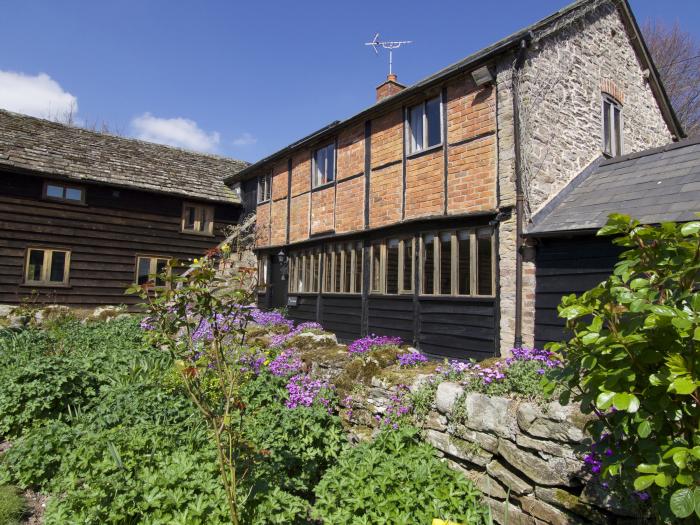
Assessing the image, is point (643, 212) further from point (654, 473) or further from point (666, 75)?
point (666, 75)

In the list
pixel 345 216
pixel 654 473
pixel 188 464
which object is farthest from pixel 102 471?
pixel 345 216

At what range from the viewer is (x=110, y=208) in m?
16.4

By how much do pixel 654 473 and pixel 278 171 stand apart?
1432cm

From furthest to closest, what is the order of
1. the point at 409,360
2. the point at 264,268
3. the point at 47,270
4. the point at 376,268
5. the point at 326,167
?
the point at 264,268 → the point at 47,270 → the point at 326,167 → the point at 376,268 → the point at 409,360

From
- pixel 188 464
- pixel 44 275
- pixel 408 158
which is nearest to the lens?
pixel 188 464

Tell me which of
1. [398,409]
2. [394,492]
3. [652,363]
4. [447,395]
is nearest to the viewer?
[652,363]

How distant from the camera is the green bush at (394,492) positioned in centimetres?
365

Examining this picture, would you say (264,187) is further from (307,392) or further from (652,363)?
(652,363)

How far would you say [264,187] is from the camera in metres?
16.3

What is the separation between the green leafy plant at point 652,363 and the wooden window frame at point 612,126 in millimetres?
9061

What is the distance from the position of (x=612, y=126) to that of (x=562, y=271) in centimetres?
530

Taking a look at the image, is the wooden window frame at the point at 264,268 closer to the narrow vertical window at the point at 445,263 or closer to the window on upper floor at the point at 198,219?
the window on upper floor at the point at 198,219

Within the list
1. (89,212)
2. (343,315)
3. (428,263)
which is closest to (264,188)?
(89,212)

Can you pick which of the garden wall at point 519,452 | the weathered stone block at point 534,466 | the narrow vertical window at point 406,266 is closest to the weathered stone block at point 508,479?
the garden wall at point 519,452
